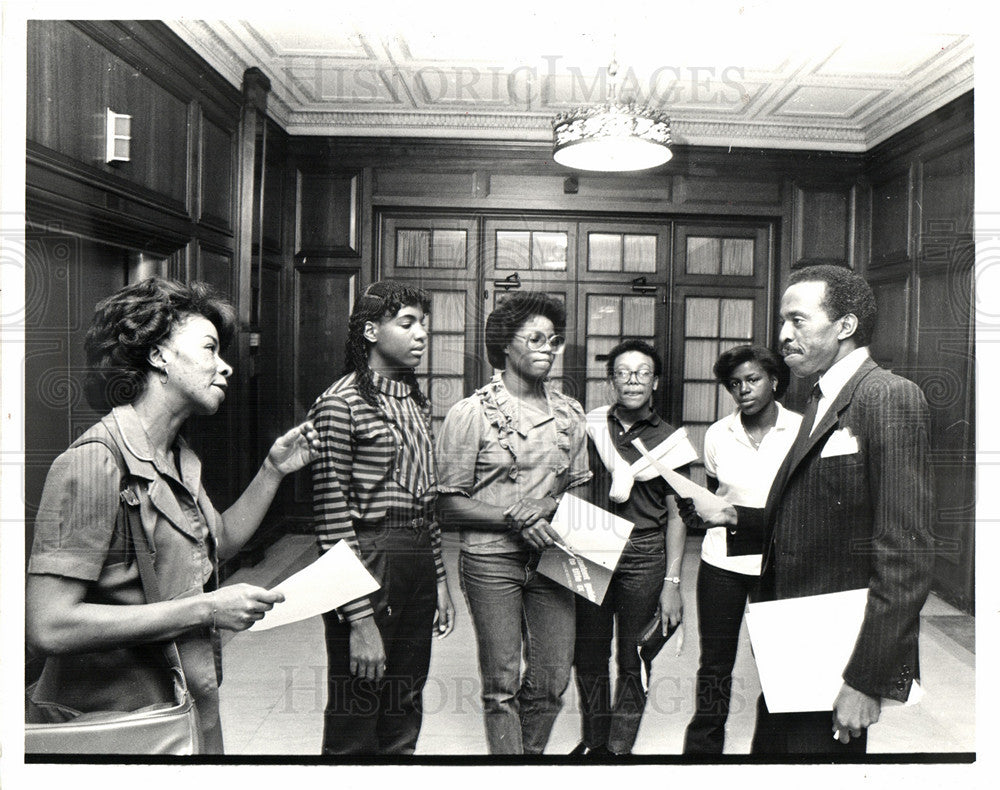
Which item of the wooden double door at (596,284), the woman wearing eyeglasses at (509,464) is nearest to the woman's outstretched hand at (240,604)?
the woman wearing eyeglasses at (509,464)

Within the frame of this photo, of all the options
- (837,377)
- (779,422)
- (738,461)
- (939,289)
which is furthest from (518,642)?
(939,289)

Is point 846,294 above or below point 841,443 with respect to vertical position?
above

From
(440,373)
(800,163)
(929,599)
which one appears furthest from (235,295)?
(929,599)

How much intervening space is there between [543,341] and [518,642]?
0.64 metres

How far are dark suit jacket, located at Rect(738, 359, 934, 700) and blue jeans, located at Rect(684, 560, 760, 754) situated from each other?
0.08 meters

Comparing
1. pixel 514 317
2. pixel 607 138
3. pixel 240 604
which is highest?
pixel 607 138

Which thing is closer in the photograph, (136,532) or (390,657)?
(136,532)

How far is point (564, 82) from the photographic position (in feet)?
5.49

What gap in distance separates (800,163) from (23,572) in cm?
183

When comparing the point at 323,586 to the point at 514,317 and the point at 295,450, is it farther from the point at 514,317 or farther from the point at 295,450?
the point at 514,317

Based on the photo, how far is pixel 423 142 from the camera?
1681 mm

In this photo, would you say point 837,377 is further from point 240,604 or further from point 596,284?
point 240,604

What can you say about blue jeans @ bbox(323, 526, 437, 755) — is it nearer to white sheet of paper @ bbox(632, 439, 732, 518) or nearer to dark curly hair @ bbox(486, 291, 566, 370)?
dark curly hair @ bbox(486, 291, 566, 370)

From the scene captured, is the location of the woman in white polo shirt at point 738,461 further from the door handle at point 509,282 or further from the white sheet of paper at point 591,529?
the door handle at point 509,282
